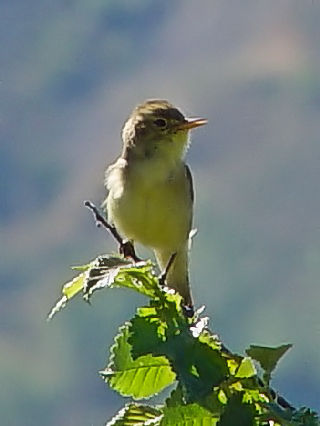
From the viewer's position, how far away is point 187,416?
835 millimetres

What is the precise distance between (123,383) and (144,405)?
3 cm

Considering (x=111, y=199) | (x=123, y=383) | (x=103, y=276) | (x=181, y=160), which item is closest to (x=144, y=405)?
(x=123, y=383)

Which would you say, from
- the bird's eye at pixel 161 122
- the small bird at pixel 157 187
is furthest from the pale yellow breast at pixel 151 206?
the bird's eye at pixel 161 122

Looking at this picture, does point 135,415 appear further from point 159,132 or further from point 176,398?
point 159,132

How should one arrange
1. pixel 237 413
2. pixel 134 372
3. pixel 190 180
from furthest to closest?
pixel 190 180 < pixel 134 372 < pixel 237 413

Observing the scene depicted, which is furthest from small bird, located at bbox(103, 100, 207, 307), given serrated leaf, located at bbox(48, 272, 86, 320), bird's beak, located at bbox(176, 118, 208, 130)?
serrated leaf, located at bbox(48, 272, 86, 320)

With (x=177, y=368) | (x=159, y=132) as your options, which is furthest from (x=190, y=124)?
(x=177, y=368)

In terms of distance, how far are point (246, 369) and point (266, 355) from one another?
0.05 meters

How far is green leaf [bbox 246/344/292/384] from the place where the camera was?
0.89m

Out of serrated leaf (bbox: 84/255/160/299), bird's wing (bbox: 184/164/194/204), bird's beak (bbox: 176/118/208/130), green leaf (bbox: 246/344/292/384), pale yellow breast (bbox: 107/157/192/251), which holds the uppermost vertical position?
bird's beak (bbox: 176/118/208/130)

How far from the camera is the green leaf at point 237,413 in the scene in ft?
2.65

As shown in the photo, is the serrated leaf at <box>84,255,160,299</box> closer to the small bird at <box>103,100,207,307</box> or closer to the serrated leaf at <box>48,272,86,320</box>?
the serrated leaf at <box>48,272,86,320</box>

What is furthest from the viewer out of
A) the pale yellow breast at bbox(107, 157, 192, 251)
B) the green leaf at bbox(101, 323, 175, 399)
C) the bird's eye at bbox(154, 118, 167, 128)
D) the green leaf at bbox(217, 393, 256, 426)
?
the bird's eye at bbox(154, 118, 167, 128)

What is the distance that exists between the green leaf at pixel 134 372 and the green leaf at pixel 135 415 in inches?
0.6
